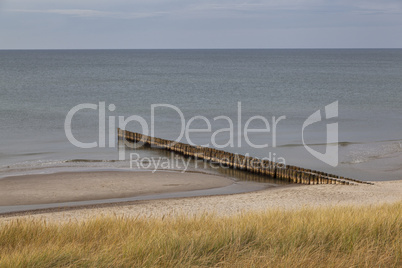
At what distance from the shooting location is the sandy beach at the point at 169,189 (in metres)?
18.6

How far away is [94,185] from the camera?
2316 centimetres

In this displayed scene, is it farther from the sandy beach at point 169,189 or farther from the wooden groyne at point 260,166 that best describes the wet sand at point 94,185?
the wooden groyne at point 260,166

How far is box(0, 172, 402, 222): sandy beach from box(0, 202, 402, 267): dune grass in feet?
24.7

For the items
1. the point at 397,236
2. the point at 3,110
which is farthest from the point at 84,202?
the point at 3,110

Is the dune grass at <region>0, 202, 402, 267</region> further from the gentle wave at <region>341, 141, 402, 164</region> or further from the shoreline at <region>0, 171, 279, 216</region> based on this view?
the gentle wave at <region>341, 141, 402, 164</region>

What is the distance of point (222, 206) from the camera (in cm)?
1892

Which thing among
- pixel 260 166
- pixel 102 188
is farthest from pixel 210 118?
pixel 102 188

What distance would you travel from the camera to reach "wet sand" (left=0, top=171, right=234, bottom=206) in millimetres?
21266

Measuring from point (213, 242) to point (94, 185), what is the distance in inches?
606

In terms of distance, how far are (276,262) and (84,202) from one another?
14.0m

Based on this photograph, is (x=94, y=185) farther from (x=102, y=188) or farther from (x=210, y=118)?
(x=210, y=118)

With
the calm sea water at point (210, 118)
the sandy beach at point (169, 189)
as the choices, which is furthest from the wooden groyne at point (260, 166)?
the calm sea water at point (210, 118)

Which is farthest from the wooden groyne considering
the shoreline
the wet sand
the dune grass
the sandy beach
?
the dune grass

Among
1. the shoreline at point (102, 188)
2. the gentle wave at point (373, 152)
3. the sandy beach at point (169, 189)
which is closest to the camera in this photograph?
the sandy beach at point (169, 189)
